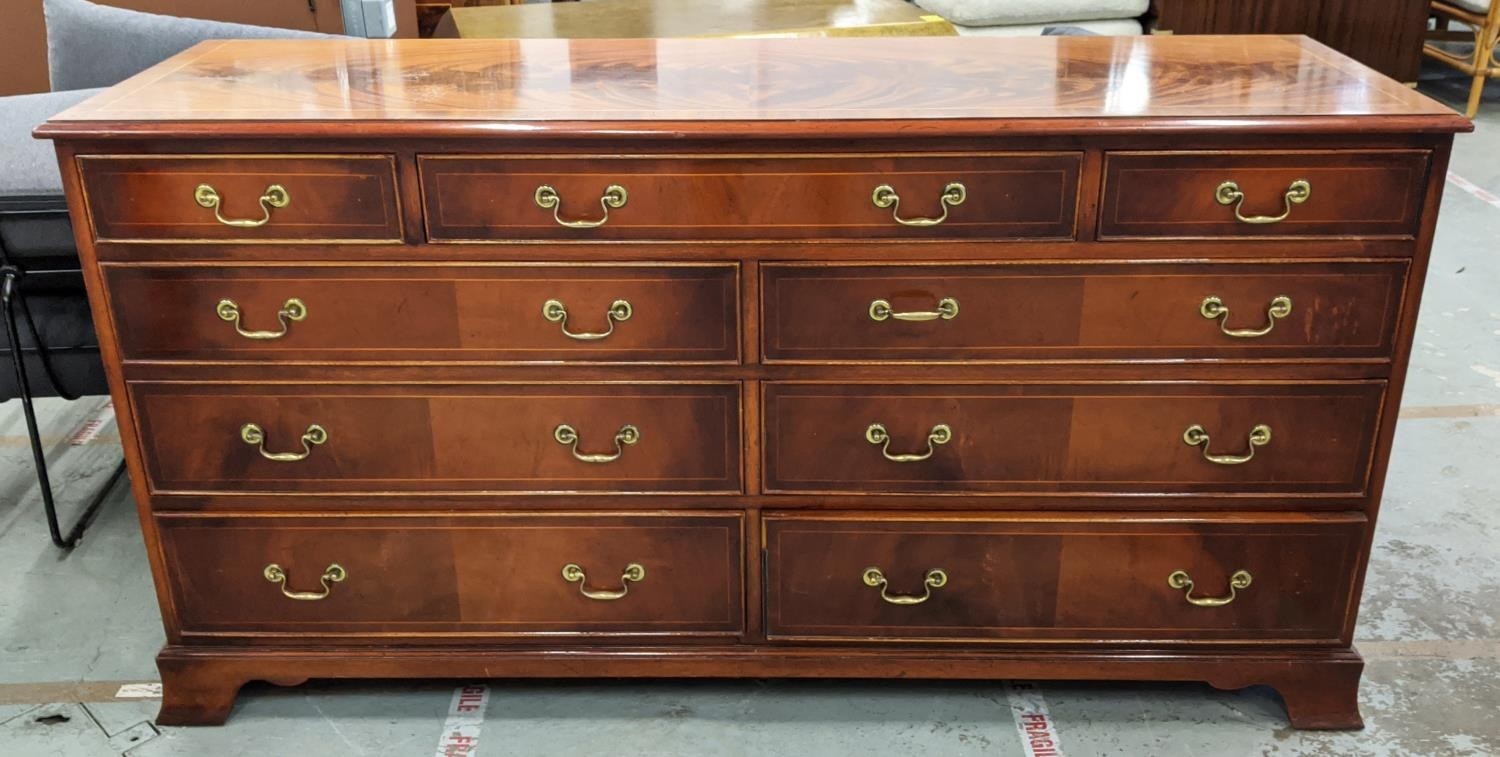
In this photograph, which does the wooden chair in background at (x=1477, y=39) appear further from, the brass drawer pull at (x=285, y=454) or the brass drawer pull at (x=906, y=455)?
the brass drawer pull at (x=285, y=454)

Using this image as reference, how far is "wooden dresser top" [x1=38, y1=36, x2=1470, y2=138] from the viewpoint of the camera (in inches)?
69.6

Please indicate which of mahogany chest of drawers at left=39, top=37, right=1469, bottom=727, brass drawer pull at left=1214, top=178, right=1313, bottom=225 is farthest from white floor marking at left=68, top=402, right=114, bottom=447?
brass drawer pull at left=1214, top=178, right=1313, bottom=225

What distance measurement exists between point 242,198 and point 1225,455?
1516 mm

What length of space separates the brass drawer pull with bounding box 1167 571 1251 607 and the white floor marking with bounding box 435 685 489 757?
117 centimetres

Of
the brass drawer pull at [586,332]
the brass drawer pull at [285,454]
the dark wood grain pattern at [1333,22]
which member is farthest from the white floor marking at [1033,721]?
the dark wood grain pattern at [1333,22]

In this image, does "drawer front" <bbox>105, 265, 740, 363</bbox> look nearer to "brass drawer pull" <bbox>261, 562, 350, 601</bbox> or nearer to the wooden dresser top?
the wooden dresser top

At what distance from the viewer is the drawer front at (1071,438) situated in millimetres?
1941

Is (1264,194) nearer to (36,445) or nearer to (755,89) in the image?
(755,89)

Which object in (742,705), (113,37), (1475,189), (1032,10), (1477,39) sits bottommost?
(742,705)

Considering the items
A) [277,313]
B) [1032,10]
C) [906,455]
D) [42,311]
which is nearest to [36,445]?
[42,311]

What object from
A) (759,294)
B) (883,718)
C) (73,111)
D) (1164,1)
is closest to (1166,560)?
(883,718)

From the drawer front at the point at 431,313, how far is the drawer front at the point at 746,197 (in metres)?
0.07

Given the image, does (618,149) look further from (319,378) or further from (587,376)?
(319,378)

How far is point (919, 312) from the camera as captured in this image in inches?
74.5
